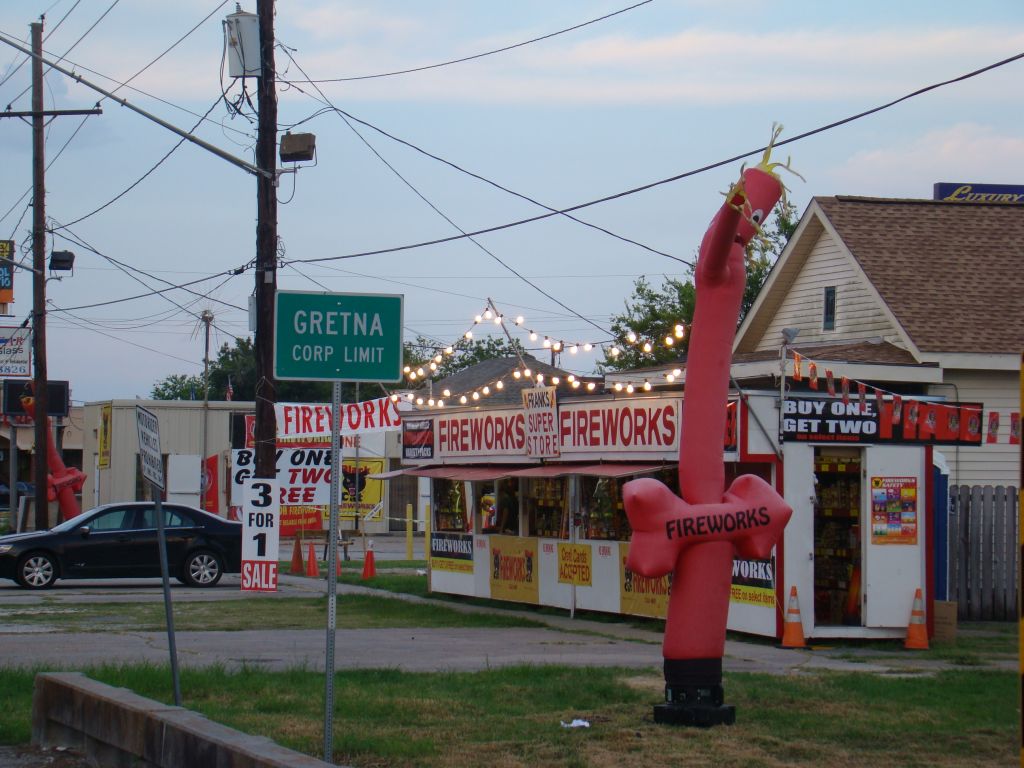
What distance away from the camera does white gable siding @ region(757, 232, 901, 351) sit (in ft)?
78.5

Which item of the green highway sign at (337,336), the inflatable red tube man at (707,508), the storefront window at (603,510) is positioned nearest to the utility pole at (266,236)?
the storefront window at (603,510)

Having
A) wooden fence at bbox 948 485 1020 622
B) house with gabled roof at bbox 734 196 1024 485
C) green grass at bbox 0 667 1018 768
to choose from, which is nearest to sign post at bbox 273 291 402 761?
green grass at bbox 0 667 1018 768

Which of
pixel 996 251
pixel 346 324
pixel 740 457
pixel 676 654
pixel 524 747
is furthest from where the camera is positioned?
pixel 996 251

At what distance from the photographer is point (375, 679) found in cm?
1238

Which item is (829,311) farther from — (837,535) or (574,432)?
(837,535)

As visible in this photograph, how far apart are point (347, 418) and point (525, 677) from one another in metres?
11.6

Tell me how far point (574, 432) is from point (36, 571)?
10.7 meters

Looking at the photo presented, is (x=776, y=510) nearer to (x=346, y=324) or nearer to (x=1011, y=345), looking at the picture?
(x=346, y=324)

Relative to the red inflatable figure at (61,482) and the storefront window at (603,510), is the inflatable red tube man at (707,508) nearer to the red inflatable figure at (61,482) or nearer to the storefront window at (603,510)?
the storefront window at (603,510)

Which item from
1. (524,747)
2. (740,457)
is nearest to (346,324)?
(524,747)

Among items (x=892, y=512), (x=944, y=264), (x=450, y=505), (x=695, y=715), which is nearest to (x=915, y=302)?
(x=944, y=264)

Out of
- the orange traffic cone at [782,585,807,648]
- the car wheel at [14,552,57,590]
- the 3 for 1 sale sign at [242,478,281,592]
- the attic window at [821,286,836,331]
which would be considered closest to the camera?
the orange traffic cone at [782,585,807,648]

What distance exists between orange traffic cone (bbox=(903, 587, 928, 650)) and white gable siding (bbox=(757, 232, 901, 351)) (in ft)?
25.3

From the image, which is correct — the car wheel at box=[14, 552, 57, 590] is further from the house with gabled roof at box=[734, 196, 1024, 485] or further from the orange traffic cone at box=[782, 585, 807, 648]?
the orange traffic cone at box=[782, 585, 807, 648]
